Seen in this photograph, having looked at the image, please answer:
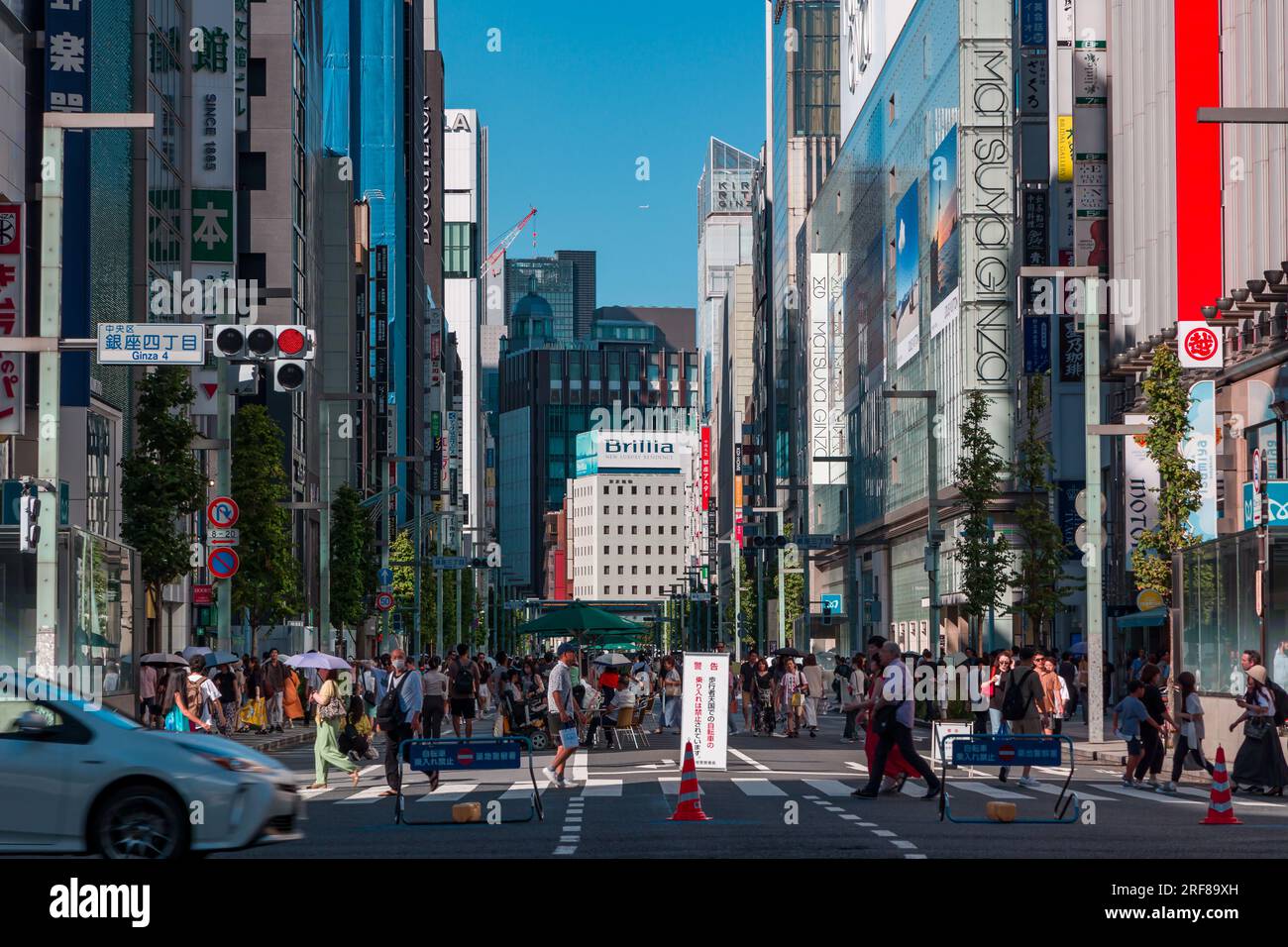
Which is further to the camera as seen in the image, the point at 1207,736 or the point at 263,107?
the point at 263,107

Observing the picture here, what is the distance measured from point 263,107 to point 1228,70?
153 feet

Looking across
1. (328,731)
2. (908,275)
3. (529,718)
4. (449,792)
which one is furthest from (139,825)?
(908,275)

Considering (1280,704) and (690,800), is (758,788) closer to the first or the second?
(690,800)

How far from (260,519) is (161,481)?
37.2ft

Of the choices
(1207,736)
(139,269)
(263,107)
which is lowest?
(1207,736)

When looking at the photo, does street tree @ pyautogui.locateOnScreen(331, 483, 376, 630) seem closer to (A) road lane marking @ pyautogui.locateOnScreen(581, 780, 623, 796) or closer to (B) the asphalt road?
(B) the asphalt road

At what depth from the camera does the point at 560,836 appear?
18.0 metres

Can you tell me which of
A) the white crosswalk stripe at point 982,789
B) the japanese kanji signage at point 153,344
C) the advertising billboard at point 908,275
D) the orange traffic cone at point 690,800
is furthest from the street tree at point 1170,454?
the advertising billboard at point 908,275

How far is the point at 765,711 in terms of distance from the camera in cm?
4544

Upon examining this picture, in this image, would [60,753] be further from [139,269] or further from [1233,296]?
[139,269]

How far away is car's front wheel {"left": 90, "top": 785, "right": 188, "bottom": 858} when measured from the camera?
14453 mm

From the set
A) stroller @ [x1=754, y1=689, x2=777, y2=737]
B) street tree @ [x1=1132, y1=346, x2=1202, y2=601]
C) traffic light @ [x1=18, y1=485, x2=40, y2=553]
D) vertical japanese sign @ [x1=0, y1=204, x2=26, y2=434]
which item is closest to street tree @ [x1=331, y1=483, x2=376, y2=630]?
stroller @ [x1=754, y1=689, x2=777, y2=737]
